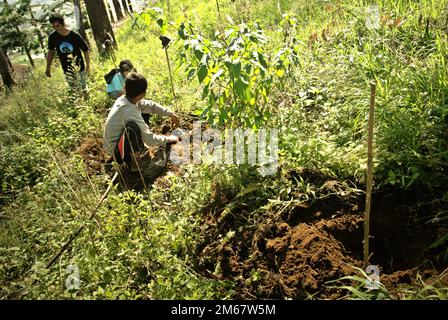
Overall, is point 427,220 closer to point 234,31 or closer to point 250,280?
point 250,280

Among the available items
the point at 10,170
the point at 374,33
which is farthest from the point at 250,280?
the point at 10,170

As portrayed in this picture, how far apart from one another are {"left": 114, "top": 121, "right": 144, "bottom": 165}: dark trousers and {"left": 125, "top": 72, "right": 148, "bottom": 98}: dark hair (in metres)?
0.29

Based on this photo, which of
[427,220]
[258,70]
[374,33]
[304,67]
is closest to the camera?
[427,220]

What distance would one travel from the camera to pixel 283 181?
2.57 m

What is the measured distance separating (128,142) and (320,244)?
7.10ft

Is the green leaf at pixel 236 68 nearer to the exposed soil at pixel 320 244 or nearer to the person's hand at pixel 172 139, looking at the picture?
the exposed soil at pixel 320 244

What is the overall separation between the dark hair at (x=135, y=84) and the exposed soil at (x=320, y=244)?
1.58 m

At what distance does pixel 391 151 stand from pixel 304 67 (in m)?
1.68

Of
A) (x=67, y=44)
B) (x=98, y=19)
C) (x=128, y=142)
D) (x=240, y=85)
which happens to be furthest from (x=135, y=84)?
(x=98, y=19)

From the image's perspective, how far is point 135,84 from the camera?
3.33 m

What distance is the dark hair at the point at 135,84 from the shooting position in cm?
332

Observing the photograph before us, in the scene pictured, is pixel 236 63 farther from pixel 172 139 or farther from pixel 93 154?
pixel 93 154

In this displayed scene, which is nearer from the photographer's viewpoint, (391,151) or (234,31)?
(234,31)

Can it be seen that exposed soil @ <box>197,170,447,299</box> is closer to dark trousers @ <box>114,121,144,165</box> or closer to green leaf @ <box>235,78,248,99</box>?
green leaf @ <box>235,78,248,99</box>
